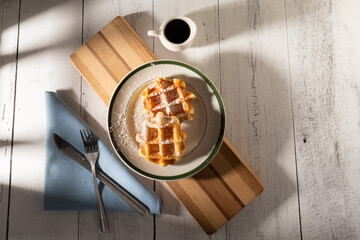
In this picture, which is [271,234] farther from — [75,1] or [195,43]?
[75,1]

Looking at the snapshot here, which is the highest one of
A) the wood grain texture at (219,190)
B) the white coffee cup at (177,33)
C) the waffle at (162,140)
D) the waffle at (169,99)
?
the white coffee cup at (177,33)

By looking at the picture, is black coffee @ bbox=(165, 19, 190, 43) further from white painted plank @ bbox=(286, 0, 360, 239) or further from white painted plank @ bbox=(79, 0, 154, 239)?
white painted plank @ bbox=(286, 0, 360, 239)

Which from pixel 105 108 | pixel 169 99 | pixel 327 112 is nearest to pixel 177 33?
pixel 169 99

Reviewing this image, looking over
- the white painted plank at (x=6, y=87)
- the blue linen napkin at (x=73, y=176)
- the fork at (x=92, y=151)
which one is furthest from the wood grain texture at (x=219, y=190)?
the white painted plank at (x=6, y=87)

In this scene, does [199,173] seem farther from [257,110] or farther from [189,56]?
[189,56]

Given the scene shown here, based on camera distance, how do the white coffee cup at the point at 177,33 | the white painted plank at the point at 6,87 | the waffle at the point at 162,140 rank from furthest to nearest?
the white painted plank at the point at 6,87 < the white coffee cup at the point at 177,33 < the waffle at the point at 162,140

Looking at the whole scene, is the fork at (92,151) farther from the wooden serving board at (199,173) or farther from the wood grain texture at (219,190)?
the wood grain texture at (219,190)
